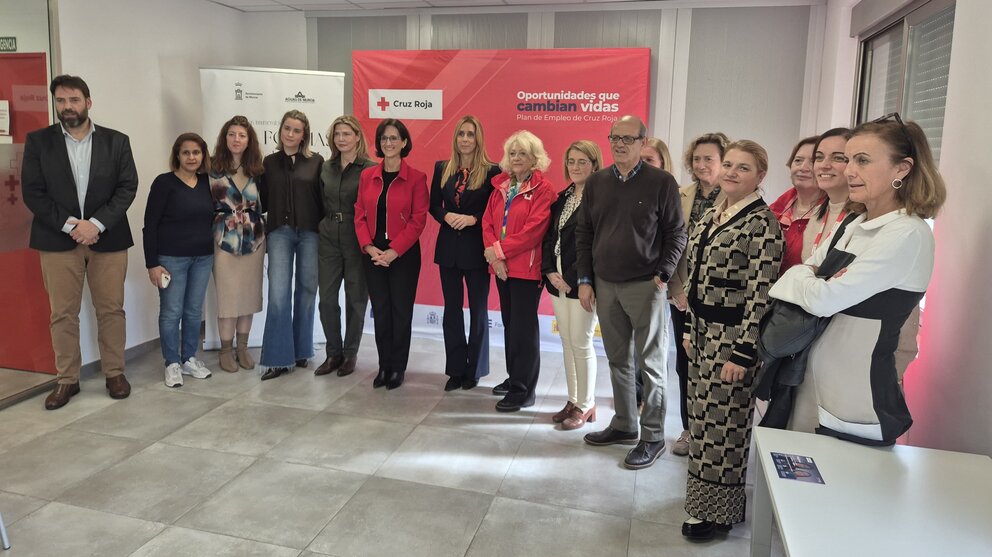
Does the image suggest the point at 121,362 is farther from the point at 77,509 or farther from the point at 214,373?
the point at 77,509

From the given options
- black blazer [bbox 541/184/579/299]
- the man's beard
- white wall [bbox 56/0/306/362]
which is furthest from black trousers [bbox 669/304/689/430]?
white wall [bbox 56/0/306/362]

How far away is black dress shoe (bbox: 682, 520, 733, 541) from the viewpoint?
2584mm

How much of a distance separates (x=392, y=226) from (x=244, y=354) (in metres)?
1.50

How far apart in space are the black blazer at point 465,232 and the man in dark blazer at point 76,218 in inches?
72.0

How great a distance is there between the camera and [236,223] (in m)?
4.30

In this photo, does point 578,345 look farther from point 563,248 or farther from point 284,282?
point 284,282

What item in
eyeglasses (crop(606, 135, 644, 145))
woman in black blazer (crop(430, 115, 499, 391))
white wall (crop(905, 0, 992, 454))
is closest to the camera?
white wall (crop(905, 0, 992, 454))

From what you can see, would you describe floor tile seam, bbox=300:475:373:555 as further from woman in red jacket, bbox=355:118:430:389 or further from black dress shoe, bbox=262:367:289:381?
black dress shoe, bbox=262:367:289:381

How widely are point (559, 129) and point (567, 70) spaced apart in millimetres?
428

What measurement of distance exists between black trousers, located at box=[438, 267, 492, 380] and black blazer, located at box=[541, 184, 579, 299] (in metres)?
0.49

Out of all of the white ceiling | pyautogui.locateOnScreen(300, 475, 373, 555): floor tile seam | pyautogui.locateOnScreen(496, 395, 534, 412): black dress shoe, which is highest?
the white ceiling

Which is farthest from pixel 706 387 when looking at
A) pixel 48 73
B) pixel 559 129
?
pixel 48 73

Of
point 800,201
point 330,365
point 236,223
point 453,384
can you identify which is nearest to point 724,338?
point 800,201

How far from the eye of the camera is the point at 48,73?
4.12 m
